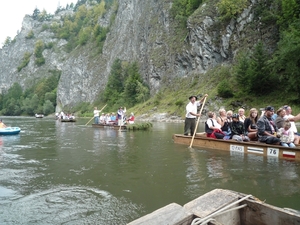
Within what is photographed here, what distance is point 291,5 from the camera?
111ft

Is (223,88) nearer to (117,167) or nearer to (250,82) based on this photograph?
(250,82)

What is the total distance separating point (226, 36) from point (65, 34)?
107 meters

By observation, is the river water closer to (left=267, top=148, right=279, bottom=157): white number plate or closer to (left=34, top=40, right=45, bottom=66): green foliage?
(left=267, top=148, right=279, bottom=157): white number plate

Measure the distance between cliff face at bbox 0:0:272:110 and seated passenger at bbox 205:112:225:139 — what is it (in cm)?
3007

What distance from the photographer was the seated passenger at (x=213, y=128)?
12195 mm

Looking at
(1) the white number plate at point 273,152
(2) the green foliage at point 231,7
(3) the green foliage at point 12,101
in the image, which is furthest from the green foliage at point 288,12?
(3) the green foliage at point 12,101

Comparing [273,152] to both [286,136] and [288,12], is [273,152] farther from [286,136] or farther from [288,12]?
[288,12]

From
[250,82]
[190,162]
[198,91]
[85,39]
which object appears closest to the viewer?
[190,162]

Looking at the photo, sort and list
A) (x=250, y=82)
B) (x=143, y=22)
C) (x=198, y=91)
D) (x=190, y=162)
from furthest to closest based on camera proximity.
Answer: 1. (x=143, y=22)
2. (x=198, y=91)
3. (x=250, y=82)
4. (x=190, y=162)

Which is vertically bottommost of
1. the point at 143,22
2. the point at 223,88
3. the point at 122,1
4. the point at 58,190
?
the point at 58,190

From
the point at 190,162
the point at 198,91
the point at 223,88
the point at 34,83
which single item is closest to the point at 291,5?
the point at 223,88

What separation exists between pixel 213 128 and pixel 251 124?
70.4 inches

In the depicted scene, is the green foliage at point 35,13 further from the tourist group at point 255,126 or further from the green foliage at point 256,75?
the tourist group at point 255,126

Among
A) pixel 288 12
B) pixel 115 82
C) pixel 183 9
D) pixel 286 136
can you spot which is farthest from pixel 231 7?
pixel 115 82
